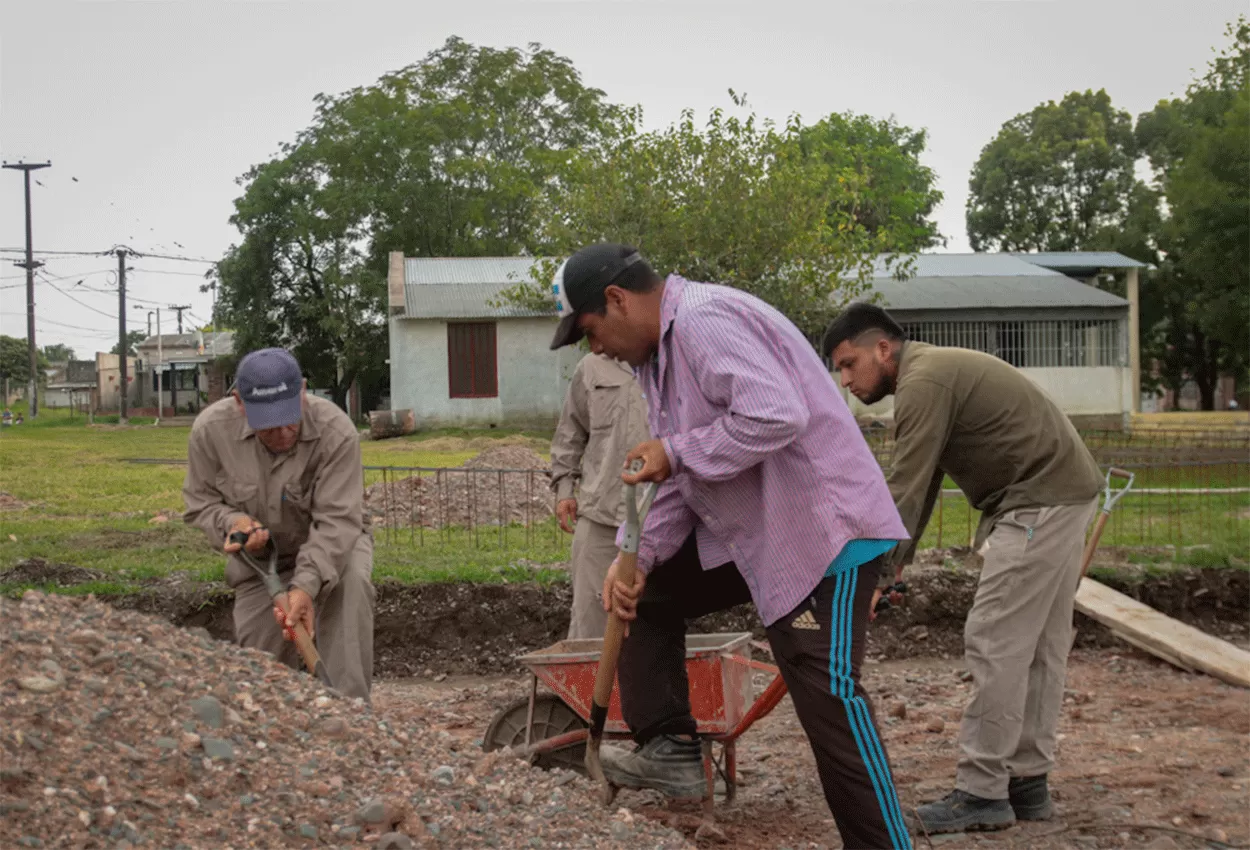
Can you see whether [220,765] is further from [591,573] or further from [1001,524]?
[1001,524]

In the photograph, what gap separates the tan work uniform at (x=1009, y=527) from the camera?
4.96 metres

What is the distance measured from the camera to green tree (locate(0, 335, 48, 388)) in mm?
55497

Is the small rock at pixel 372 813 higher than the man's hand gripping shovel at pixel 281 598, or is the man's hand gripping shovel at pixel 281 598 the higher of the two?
the man's hand gripping shovel at pixel 281 598

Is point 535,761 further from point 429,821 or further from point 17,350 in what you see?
point 17,350

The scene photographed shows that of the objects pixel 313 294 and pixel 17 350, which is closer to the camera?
pixel 313 294

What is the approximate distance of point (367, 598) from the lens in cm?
557

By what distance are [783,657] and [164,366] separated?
56580mm

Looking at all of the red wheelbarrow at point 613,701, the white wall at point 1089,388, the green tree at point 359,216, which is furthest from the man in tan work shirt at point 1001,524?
the green tree at point 359,216

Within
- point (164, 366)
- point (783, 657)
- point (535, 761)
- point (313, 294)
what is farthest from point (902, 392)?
point (164, 366)

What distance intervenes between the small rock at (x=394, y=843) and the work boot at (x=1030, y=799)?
2.59 m

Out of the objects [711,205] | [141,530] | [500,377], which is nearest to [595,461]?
[141,530]

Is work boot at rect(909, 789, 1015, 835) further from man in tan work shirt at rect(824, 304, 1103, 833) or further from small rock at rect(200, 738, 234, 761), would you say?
small rock at rect(200, 738, 234, 761)

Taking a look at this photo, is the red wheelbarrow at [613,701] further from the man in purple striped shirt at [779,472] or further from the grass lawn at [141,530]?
the grass lawn at [141,530]

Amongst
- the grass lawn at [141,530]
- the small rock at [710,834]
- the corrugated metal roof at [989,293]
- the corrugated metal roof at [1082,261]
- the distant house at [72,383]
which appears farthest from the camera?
the distant house at [72,383]
